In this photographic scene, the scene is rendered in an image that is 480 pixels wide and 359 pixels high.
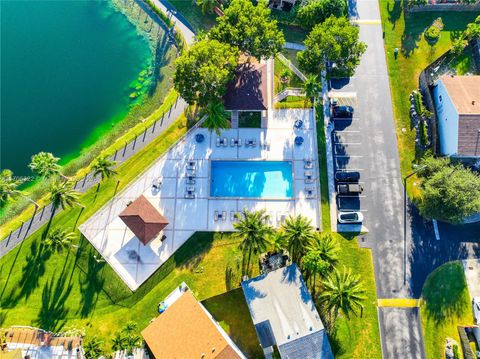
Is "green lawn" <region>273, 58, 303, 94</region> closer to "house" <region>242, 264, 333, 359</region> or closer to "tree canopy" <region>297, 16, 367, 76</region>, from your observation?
"tree canopy" <region>297, 16, 367, 76</region>

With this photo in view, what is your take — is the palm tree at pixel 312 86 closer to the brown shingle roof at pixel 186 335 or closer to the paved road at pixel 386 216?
the paved road at pixel 386 216

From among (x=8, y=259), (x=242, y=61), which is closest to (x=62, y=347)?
(x=8, y=259)

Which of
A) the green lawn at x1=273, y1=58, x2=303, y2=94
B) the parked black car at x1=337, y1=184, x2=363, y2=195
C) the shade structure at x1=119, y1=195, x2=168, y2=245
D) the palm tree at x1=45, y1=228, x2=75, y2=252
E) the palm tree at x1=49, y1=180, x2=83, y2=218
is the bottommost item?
the palm tree at x1=45, y1=228, x2=75, y2=252

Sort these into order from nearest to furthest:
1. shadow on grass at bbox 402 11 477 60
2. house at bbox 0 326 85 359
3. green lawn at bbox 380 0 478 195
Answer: house at bbox 0 326 85 359 < green lawn at bbox 380 0 478 195 < shadow on grass at bbox 402 11 477 60

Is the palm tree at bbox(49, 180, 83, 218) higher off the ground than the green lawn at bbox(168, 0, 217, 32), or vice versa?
the green lawn at bbox(168, 0, 217, 32)

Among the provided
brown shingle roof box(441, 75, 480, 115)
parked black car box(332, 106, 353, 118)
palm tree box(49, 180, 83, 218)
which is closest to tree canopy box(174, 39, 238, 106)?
parked black car box(332, 106, 353, 118)

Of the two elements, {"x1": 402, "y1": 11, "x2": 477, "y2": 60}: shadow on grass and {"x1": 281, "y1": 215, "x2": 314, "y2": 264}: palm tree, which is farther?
{"x1": 402, "y1": 11, "x2": 477, "y2": 60}: shadow on grass

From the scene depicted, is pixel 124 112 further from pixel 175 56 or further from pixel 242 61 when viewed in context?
pixel 242 61

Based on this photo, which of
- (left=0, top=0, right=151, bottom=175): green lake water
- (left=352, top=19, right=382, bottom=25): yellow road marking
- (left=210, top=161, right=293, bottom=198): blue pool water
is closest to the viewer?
(left=210, top=161, right=293, bottom=198): blue pool water
